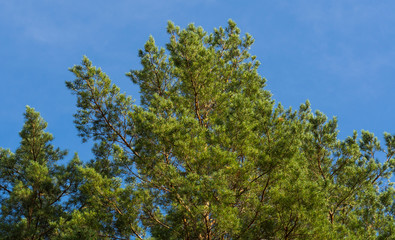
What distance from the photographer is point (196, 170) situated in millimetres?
8500

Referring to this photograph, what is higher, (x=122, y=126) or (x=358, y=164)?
(x=122, y=126)

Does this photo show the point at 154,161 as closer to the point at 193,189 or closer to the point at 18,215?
the point at 193,189

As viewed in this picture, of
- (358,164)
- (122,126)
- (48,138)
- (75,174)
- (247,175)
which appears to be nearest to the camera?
(247,175)

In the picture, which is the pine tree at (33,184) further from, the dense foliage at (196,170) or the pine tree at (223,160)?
the pine tree at (223,160)

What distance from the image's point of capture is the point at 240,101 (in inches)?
333

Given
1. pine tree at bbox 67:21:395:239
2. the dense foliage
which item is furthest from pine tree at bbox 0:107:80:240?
pine tree at bbox 67:21:395:239

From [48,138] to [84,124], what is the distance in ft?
11.1

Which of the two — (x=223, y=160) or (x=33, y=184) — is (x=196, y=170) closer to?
(x=223, y=160)

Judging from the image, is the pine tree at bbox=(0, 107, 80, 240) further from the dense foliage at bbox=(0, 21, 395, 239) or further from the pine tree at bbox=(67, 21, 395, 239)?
the pine tree at bbox=(67, 21, 395, 239)

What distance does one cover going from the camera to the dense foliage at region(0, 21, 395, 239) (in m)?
7.86

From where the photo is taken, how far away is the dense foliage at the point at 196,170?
25.8 ft

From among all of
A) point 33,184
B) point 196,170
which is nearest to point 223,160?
point 196,170

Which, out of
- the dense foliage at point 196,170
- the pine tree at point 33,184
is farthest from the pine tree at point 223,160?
the pine tree at point 33,184

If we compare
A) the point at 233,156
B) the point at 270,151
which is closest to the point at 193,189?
the point at 233,156
